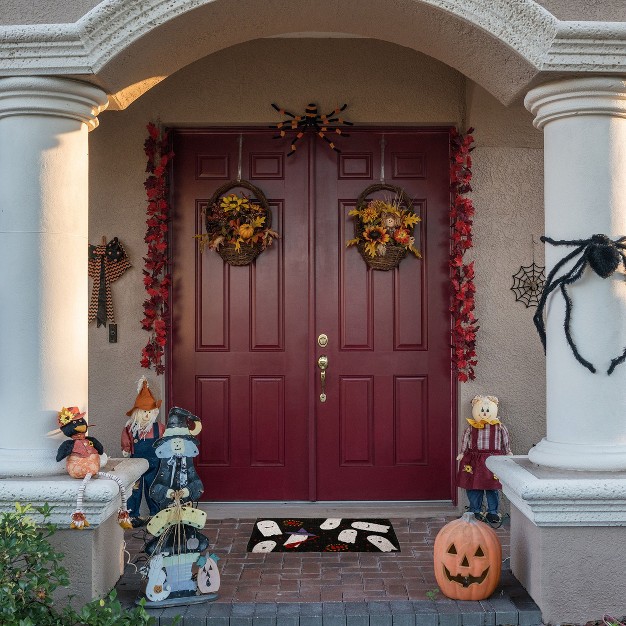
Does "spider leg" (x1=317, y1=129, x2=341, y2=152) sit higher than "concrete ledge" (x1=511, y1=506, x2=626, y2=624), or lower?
higher

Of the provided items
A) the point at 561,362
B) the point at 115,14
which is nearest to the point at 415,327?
the point at 561,362

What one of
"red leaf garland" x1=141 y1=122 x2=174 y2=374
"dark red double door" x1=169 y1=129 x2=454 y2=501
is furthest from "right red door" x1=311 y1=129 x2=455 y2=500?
"red leaf garland" x1=141 y1=122 x2=174 y2=374

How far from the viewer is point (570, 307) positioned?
4035 millimetres

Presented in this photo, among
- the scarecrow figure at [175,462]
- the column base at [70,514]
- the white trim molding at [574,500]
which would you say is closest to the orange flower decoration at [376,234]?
the scarecrow figure at [175,462]

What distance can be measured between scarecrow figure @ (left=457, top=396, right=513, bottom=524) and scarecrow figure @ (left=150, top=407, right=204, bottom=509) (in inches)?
83.6

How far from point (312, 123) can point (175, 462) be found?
2808 millimetres

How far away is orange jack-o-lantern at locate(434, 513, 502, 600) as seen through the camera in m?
3.95

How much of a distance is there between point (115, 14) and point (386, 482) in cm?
362

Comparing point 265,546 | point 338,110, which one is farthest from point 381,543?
Answer: point 338,110

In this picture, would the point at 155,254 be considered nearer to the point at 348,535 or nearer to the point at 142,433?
the point at 142,433

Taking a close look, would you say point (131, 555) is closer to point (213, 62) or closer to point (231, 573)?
point (231, 573)

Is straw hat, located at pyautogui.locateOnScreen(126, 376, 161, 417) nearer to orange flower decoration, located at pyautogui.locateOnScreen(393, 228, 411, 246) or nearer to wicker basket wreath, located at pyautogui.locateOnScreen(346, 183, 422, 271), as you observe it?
wicker basket wreath, located at pyautogui.locateOnScreen(346, 183, 422, 271)

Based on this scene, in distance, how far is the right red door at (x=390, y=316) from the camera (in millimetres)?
5949

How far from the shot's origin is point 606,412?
4.01 m
